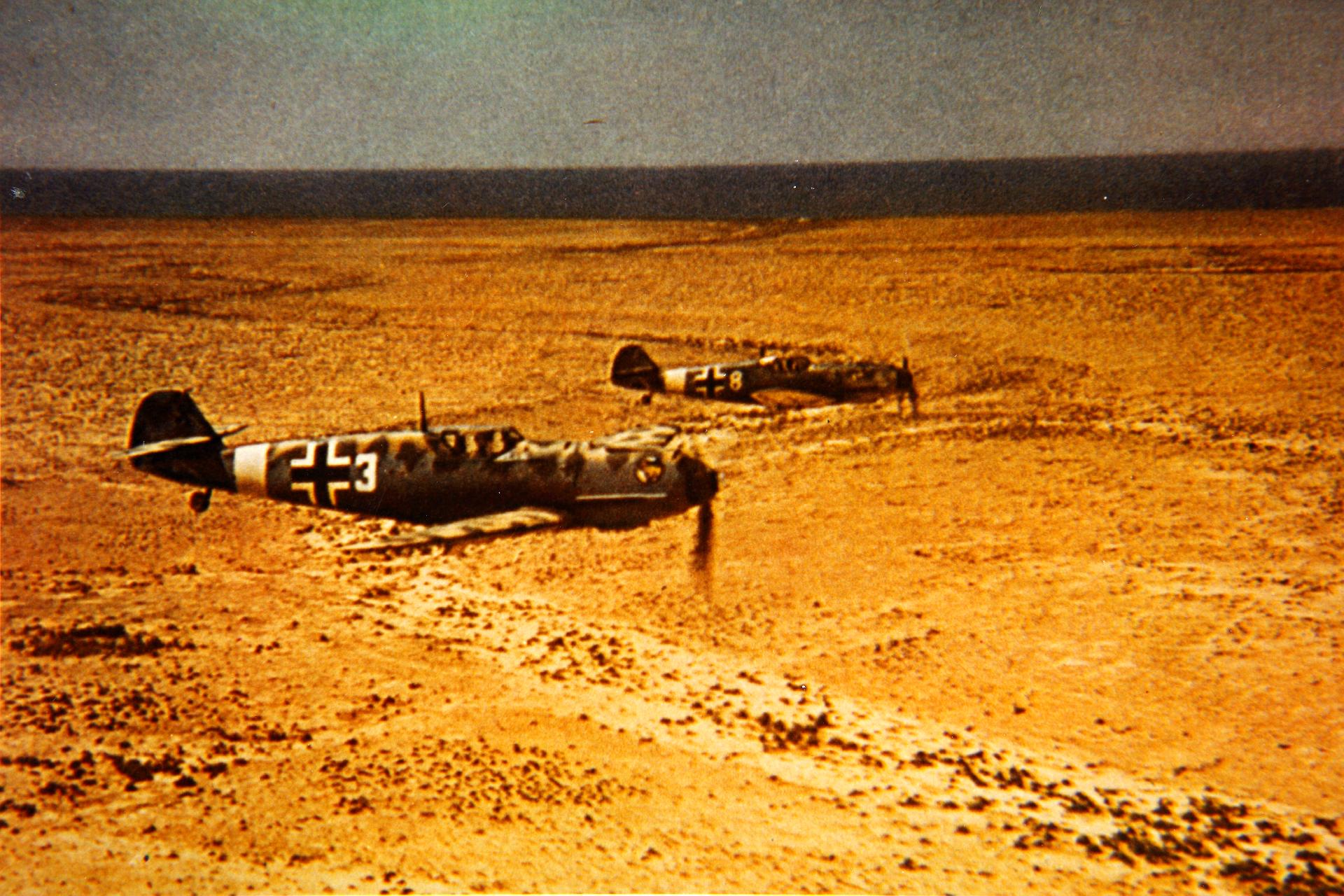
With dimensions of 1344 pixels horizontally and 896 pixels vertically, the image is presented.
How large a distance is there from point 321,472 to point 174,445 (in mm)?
2249

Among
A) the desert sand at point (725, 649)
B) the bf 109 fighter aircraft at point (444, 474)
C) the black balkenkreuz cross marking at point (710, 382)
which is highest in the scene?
the black balkenkreuz cross marking at point (710, 382)

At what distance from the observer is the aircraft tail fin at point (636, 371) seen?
68.8 ft

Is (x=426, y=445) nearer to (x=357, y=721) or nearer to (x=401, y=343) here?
(x=357, y=721)

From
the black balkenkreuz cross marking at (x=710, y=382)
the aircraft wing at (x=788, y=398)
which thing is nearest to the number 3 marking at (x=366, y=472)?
the black balkenkreuz cross marking at (x=710, y=382)

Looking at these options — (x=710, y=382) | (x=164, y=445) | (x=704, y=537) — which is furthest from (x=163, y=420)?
(x=710, y=382)

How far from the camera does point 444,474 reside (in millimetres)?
12906

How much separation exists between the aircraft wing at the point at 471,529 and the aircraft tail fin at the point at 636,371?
8.34 metres

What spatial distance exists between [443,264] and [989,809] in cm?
3739

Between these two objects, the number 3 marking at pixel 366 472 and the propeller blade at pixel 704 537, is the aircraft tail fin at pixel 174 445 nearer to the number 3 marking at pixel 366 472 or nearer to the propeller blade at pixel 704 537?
the number 3 marking at pixel 366 472

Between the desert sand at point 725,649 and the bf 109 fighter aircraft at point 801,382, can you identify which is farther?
the bf 109 fighter aircraft at point 801,382

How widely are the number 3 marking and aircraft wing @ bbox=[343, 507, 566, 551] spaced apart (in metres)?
0.76

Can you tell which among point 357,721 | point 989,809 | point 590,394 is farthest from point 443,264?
point 989,809

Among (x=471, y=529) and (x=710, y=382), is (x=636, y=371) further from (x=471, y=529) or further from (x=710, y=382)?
(x=471, y=529)

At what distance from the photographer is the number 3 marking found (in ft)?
42.1
